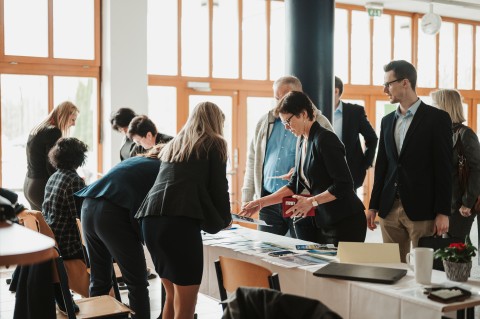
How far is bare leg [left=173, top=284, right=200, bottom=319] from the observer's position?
304cm

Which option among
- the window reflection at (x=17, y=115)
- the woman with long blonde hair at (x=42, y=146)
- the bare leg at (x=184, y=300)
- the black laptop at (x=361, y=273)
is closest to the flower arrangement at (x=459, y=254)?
the black laptop at (x=361, y=273)

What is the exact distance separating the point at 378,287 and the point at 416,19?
900 cm

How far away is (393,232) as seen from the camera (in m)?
3.58

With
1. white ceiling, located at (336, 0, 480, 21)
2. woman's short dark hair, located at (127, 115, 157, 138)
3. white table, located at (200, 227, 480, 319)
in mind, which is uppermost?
white ceiling, located at (336, 0, 480, 21)

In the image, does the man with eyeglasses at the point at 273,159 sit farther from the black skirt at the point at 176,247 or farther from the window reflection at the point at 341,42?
the window reflection at the point at 341,42

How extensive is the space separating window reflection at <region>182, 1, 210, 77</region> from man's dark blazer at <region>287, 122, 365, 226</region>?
5.30m

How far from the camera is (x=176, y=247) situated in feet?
Answer: 9.76

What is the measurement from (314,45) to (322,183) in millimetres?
2506

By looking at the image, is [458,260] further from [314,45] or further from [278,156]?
[314,45]

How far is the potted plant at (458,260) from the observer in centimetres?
251

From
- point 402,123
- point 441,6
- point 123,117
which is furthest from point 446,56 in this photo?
point 402,123

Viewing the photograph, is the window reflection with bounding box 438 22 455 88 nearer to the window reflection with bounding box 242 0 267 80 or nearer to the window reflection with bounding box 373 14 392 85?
the window reflection with bounding box 373 14 392 85

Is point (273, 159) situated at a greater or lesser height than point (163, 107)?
lesser

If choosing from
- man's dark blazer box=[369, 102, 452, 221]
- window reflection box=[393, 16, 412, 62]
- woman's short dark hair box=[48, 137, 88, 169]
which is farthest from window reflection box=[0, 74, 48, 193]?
window reflection box=[393, 16, 412, 62]
